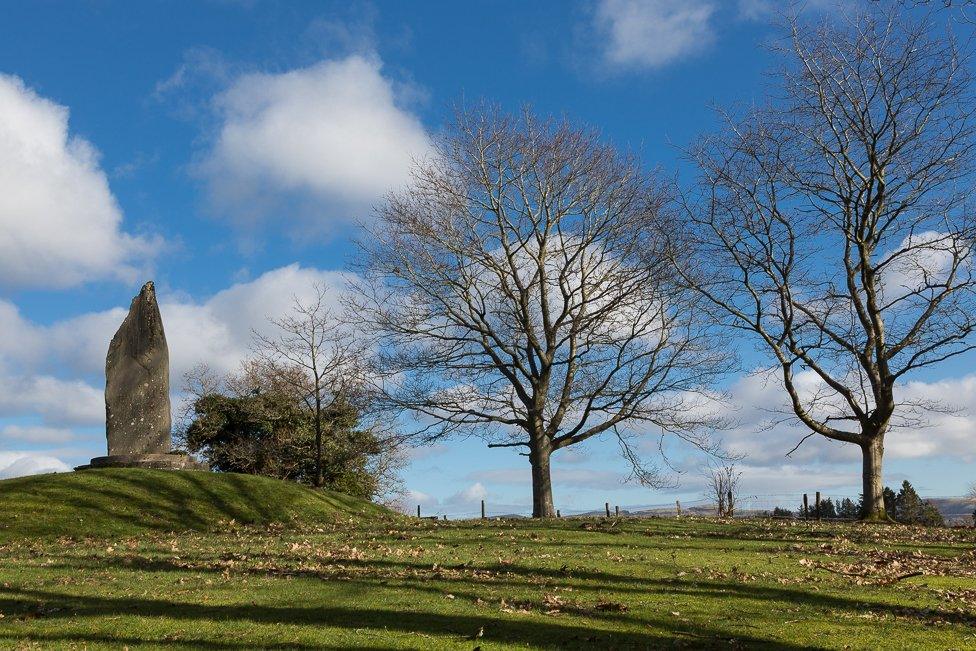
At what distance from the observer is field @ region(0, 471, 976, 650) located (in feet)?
29.3

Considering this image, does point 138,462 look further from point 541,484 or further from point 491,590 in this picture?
point 491,590

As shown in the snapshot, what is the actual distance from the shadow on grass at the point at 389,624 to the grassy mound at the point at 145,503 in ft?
37.8

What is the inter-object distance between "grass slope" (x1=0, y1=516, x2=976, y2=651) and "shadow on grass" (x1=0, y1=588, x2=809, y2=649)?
0.03m

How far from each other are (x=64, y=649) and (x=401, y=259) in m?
21.8

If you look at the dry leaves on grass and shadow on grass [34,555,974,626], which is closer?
shadow on grass [34,555,974,626]

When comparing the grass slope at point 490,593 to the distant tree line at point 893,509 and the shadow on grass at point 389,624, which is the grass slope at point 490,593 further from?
the distant tree line at point 893,509

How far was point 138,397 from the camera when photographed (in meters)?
27.2

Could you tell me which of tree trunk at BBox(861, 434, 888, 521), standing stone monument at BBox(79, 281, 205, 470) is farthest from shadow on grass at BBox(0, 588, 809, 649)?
tree trunk at BBox(861, 434, 888, 521)

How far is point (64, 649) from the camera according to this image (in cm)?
839

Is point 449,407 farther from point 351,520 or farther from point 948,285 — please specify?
point 948,285

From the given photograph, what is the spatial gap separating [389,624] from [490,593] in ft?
7.52

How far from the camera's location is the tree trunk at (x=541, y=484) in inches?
1136

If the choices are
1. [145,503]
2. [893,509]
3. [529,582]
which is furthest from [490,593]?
[893,509]

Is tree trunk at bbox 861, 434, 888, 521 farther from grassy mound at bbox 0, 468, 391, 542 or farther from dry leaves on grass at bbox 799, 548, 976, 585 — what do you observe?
grassy mound at bbox 0, 468, 391, 542
